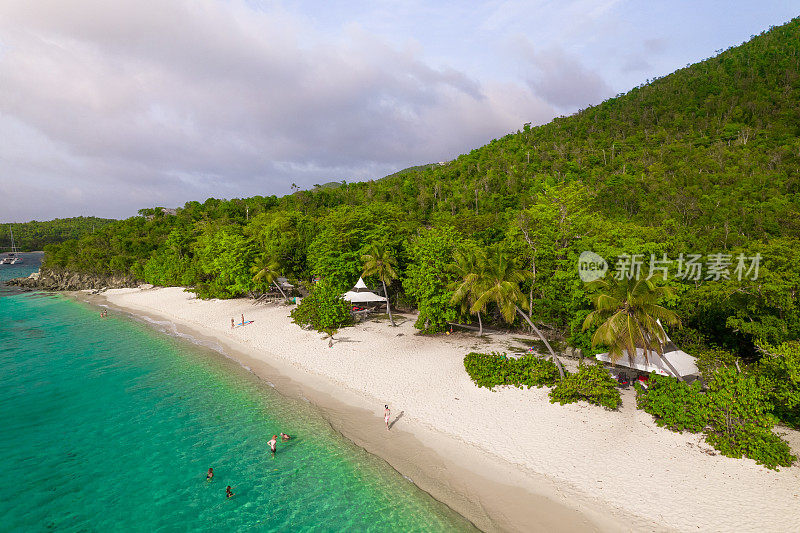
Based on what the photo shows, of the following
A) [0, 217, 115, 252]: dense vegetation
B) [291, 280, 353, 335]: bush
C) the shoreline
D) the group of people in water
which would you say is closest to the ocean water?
the group of people in water

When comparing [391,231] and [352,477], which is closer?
[352,477]

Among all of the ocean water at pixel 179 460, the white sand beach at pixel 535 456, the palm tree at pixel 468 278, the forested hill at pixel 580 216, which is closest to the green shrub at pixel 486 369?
the white sand beach at pixel 535 456

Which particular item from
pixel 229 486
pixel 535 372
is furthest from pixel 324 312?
pixel 535 372

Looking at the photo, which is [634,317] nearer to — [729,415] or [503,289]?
[729,415]

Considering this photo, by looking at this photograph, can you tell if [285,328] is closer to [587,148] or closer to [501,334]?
[501,334]

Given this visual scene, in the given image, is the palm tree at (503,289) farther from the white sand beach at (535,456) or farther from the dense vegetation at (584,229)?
the white sand beach at (535,456)

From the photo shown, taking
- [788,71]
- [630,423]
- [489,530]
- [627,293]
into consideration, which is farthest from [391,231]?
[788,71]
